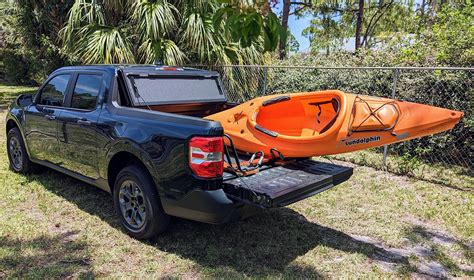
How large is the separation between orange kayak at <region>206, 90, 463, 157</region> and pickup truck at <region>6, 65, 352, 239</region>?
20 cm

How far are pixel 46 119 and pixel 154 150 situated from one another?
218cm

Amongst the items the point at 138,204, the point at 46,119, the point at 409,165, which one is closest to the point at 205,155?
the point at 138,204

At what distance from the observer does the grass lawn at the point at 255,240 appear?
3.28 m

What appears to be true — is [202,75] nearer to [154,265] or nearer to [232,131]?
[232,131]

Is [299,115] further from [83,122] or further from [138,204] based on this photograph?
[83,122]

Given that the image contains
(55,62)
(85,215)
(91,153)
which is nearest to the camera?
(91,153)

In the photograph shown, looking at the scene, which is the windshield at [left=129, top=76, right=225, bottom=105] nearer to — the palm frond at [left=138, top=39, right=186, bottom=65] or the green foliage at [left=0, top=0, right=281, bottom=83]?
the green foliage at [left=0, top=0, right=281, bottom=83]

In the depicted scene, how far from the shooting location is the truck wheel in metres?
3.45

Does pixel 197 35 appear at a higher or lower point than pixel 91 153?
higher

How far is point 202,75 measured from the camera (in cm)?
488

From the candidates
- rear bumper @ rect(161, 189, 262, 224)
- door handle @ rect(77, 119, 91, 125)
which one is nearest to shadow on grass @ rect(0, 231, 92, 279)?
rear bumper @ rect(161, 189, 262, 224)

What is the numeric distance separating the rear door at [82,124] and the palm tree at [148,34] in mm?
4593

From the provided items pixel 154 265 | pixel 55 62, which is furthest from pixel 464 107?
pixel 55 62

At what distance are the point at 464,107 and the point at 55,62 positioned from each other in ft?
38.7
